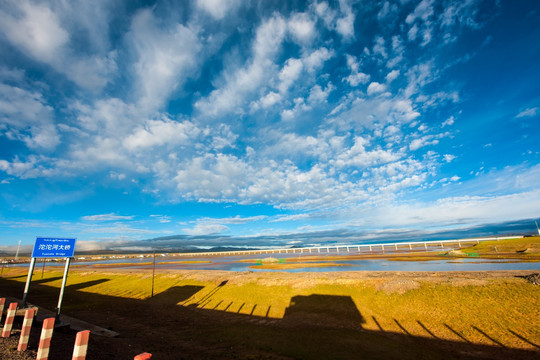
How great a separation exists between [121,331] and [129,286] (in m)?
35.3

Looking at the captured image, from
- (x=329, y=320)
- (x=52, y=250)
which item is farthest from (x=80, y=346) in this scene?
(x=329, y=320)

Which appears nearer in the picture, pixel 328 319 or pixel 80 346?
pixel 80 346

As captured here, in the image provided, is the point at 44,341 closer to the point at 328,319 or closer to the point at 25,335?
the point at 25,335

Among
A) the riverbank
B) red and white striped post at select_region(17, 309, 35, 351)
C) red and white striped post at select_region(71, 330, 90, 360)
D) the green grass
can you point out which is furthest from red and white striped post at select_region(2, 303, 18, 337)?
the green grass

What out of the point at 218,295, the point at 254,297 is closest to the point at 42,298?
the point at 218,295

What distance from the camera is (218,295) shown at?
3984 cm

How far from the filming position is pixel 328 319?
91.6 ft

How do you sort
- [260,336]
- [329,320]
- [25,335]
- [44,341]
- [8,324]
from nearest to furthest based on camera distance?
[44,341], [25,335], [8,324], [260,336], [329,320]

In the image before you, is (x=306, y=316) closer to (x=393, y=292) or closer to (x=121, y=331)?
(x=393, y=292)

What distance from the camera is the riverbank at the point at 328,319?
61.3 ft

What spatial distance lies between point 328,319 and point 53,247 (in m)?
28.4

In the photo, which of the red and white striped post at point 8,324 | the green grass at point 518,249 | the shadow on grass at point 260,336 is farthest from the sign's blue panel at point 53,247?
the green grass at point 518,249

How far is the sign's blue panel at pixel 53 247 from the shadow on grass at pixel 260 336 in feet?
28.7

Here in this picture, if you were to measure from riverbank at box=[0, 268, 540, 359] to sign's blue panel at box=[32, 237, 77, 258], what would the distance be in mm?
9108
